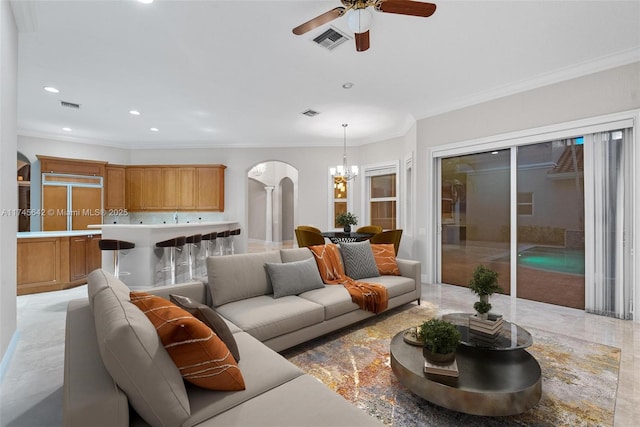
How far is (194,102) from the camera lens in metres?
4.83

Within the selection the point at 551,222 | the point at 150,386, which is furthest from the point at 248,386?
the point at 551,222

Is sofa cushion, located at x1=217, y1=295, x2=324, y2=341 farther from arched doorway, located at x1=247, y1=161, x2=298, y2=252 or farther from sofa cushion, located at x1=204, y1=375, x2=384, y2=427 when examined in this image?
arched doorway, located at x1=247, y1=161, x2=298, y2=252

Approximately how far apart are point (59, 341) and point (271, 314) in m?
2.22

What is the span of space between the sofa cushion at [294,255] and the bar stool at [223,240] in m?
3.55

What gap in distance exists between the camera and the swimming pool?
383 cm

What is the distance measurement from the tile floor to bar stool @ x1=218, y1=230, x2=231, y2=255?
248cm

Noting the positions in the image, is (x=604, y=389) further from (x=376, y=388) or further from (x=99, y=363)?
(x=99, y=363)

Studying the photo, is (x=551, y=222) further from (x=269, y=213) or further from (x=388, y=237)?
(x=269, y=213)

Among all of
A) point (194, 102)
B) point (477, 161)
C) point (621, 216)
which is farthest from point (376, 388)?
point (194, 102)

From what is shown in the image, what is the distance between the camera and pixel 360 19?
2262 mm

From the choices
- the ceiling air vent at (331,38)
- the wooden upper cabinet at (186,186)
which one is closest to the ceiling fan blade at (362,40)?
the ceiling air vent at (331,38)

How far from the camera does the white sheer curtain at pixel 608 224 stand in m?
3.45

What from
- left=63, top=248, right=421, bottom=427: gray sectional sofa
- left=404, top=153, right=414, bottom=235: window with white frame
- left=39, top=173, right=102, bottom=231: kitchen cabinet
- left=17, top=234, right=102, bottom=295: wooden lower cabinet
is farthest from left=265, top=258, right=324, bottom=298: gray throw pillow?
→ left=39, top=173, right=102, bottom=231: kitchen cabinet

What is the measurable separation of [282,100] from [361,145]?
3096 millimetres
